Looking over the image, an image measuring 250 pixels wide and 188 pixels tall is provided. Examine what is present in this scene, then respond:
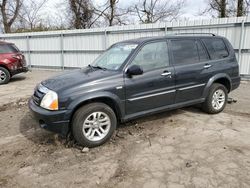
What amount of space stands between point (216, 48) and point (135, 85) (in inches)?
93.4

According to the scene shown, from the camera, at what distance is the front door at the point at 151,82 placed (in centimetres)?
434

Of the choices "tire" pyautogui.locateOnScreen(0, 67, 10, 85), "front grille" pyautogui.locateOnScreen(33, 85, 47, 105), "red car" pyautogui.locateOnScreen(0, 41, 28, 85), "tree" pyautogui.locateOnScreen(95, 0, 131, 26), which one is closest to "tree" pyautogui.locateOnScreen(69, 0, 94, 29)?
"tree" pyautogui.locateOnScreen(95, 0, 131, 26)

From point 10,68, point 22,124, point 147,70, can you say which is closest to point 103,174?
point 147,70

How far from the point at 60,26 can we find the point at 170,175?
27922 mm

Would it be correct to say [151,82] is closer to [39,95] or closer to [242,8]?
[39,95]

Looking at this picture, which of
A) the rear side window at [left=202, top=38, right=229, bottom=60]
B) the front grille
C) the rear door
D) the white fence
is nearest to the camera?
the front grille

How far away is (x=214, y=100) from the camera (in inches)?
220

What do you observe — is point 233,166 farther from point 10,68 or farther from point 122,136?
point 10,68

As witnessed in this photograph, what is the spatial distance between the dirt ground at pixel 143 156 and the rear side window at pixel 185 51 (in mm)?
1276

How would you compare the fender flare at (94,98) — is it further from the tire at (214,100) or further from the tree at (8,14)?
the tree at (8,14)

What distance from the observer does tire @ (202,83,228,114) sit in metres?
5.44

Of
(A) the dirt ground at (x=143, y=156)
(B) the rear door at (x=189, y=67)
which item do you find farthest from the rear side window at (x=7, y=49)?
(B) the rear door at (x=189, y=67)

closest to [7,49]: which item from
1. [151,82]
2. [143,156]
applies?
[151,82]

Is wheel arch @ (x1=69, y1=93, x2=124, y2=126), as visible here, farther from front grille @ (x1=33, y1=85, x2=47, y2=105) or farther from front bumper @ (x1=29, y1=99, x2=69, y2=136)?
front grille @ (x1=33, y1=85, x2=47, y2=105)
